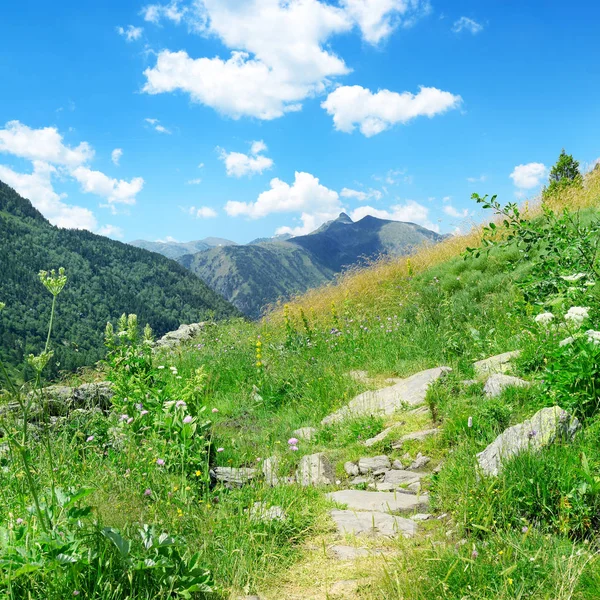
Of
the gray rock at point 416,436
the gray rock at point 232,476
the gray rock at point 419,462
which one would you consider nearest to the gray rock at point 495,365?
the gray rock at point 416,436

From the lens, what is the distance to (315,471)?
4473 mm

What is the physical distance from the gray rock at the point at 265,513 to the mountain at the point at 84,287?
4338 inches

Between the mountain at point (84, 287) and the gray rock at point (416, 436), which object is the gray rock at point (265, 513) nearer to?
the gray rock at point (416, 436)

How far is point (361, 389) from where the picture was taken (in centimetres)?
667

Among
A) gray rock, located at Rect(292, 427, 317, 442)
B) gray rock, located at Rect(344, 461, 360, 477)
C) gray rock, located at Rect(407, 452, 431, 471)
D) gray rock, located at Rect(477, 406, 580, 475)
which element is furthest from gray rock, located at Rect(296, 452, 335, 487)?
gray rock, located at Rect(477, 406, 580, 475)

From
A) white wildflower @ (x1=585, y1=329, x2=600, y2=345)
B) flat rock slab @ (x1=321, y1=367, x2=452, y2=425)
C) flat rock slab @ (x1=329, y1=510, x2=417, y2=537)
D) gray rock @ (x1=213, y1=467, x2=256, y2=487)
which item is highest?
white wildflower @ (x1=585, y1=329, x2=600, y2=345)

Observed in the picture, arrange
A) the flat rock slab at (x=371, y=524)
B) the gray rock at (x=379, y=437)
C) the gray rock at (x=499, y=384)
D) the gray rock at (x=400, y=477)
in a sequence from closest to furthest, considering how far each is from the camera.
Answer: the flat rock slab at (x=371, y=524), the gray rock at (x=400, y=477), the gray rock at (x=499, y=384), the gray rock at (x=379, y=437)

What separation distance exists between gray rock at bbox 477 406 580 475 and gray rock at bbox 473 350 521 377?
1.87m

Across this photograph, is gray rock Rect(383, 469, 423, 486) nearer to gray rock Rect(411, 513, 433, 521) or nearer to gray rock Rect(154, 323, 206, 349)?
gray rock Rect(411, 513, 433, 521)

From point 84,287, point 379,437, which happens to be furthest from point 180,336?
point 84,287

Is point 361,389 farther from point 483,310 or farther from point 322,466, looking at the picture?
point 483,310

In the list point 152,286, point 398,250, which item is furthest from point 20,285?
point 398,250

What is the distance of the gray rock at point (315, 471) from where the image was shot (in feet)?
13.9

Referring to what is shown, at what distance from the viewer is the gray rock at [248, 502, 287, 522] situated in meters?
3.10
